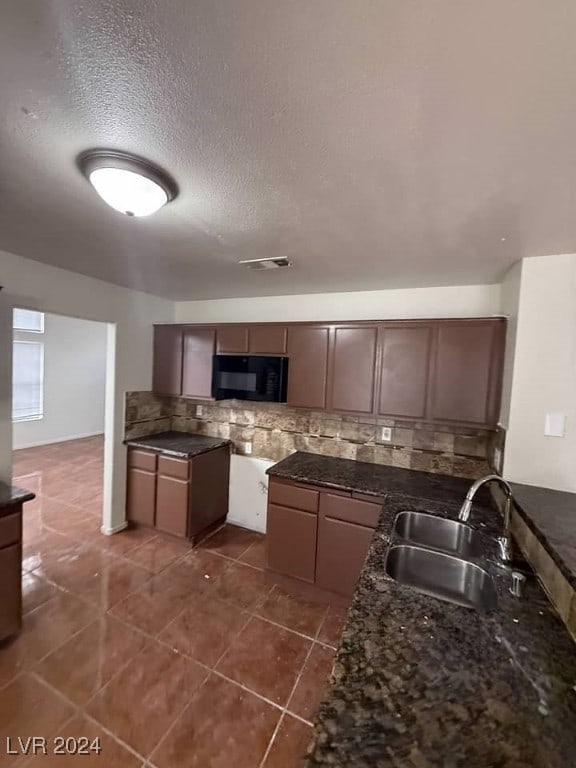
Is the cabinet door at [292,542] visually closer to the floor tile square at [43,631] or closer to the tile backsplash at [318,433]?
the tile backsplash at [318,433]

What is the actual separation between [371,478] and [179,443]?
1.98 m

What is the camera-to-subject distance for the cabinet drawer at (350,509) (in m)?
2.23

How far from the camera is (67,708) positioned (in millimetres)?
1574

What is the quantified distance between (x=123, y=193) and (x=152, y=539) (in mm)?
3089

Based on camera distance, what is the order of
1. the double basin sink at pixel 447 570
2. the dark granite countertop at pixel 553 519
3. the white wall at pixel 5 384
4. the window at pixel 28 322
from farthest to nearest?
the window at pixel 28 322
the white wall at pixel 5 384
the double basin sink at pixel 447 570
the dark granite countertop at pixel 553 519

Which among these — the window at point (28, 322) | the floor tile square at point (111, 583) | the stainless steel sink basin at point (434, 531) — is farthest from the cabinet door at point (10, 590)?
the window at point (28, 322)

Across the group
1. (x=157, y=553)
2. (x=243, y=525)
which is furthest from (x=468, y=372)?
(x=157, y=553)

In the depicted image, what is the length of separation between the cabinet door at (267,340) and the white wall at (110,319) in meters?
Answer: 1.33

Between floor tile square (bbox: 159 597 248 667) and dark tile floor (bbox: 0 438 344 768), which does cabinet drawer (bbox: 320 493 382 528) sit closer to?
dark tile floor (bbox: 0 438 344 768)

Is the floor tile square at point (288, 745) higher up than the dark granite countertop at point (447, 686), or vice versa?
the dark granite countertop at point (447, 686)

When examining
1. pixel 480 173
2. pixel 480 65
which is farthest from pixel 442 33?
pixel 480 173

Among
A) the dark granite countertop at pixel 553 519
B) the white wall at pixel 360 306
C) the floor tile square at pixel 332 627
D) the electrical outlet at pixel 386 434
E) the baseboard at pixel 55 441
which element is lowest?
the floor tile square at pixel 332 627

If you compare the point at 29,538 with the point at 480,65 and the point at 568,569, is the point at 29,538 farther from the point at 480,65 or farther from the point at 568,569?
the point at 480,65

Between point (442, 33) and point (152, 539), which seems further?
point (152, 539)
